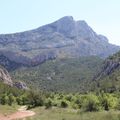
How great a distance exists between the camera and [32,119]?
7412 centimetres

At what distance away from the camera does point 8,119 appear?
79312 millimetres

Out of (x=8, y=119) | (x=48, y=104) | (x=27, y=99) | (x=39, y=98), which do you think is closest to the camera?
(x=8, y=119)

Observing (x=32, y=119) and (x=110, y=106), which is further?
(x=110, y=106)

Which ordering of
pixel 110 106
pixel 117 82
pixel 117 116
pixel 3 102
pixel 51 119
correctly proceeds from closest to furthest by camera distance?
pixel 117 116
pixel 51 119
pixel 110 106
pixel 3 102
pixel 117 82

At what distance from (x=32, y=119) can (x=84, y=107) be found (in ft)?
49.0

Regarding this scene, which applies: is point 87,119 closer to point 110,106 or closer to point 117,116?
point 117,116

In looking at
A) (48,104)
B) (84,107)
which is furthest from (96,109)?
(48,104)

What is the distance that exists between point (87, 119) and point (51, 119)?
829cm

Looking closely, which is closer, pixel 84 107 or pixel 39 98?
pixel 84 107

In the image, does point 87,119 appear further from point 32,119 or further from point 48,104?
point 48,104

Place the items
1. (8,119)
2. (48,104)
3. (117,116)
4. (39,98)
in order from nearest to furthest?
(117,116) < (8,119) < (48,104) < (39,98)

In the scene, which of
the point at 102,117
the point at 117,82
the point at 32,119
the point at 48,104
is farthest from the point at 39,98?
the point at 117,82

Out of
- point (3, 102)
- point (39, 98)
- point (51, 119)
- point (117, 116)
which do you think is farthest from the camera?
point (3, 102)

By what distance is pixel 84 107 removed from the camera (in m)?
84.3
